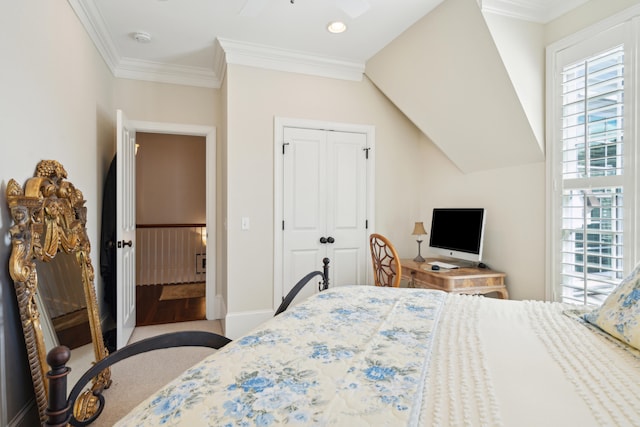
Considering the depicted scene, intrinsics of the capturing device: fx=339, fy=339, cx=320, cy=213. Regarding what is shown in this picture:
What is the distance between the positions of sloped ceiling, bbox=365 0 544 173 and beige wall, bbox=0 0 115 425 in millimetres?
2510

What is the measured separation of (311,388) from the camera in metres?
0.84

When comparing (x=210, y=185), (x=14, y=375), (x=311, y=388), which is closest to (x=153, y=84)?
(x=210, y=185)

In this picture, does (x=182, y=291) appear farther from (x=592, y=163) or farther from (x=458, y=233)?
(x=592, y=163)

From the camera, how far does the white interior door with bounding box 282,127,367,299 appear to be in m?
3.42

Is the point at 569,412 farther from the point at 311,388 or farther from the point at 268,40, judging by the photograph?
the point at 268,40

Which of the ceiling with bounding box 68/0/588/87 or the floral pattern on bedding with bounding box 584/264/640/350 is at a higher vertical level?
the ceiling with bounding box 68/0/588/87

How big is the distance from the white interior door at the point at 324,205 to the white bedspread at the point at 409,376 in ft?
6.75

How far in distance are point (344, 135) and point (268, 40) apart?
117cm

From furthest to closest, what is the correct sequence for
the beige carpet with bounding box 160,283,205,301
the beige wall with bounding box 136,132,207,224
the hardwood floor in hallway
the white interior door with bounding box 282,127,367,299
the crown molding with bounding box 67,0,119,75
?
the beige wall with bounding box 136,132,207,224 < the beige carpet with bounding box 160,283,205,301 < the hardwood floor in hallway < the white interior door with bounding box 282,127,367,299 < the crown molding with bounding box 67,0,119,75

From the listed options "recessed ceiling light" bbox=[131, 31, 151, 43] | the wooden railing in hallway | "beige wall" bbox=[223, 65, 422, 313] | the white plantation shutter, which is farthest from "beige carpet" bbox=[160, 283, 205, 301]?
the white plantation shutter

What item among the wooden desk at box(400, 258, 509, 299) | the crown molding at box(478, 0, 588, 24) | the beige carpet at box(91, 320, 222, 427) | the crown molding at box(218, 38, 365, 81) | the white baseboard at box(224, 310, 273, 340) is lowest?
the beige carpet at box(91, 320, 222, 427)

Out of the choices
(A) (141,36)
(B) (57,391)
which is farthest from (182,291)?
(B) (57,391)

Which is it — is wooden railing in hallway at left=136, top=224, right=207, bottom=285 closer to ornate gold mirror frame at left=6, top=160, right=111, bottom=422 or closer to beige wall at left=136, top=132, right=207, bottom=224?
beige wall at left=136, top=132, right=207, bottom=224

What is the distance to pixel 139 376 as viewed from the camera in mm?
2590
